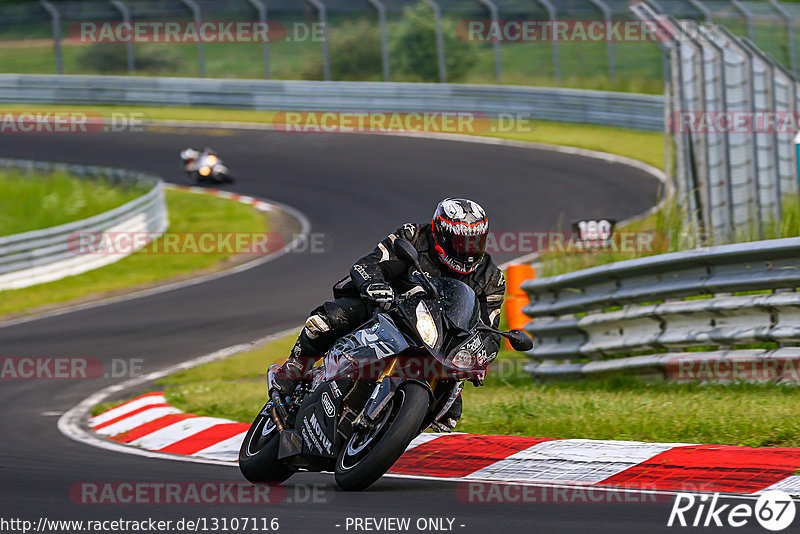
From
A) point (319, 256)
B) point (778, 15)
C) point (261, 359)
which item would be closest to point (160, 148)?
point (319, 256)

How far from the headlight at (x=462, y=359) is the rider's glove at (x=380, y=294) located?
1.67 feet

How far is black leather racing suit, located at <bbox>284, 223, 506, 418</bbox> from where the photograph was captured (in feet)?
22.2

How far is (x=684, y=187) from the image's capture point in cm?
1354

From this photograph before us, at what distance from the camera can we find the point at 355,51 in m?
34.2

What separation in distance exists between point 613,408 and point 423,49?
26.5 meters

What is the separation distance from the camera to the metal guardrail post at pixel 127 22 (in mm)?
34750

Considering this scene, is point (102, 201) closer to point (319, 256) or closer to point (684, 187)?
point (319, 256)

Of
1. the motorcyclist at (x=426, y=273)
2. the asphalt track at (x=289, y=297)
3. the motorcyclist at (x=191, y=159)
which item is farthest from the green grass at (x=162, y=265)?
the motorcyclist at (x=426, y=273)

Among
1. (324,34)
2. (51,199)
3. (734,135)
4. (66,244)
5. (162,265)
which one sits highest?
(324,34)

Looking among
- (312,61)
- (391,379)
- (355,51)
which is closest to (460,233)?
(391,379)

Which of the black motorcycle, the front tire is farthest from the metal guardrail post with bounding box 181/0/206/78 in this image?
the black motorcycle

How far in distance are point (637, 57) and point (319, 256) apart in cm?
1513

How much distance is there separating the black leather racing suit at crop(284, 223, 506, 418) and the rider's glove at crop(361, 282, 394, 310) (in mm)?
138

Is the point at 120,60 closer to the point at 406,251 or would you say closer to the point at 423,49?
the point at 423,49
